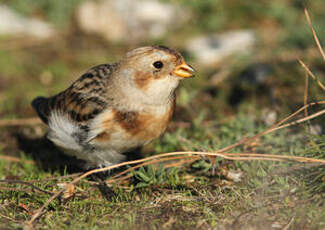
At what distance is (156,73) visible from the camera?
10.3 feet

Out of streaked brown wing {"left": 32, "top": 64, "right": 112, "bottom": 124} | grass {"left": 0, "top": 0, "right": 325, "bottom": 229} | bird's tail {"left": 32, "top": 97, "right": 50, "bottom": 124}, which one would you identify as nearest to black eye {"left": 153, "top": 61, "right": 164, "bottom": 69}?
streaked brown wing {"left": 32, "top": 64, "right": 112, "bottom": 124}

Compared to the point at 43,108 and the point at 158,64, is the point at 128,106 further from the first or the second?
the point at 43,108

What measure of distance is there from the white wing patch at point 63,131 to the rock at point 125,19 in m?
3.22

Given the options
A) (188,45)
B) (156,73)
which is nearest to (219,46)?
(188,45)

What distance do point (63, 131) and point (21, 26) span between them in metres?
3.94

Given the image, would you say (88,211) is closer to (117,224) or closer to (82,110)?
(117,224)

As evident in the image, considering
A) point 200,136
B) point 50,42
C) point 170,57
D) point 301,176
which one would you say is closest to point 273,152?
point 301,176

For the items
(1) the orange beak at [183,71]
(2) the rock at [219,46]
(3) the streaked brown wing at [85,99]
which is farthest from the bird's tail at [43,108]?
(2) the rock at [219,46]

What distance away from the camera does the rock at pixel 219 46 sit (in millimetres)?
5852

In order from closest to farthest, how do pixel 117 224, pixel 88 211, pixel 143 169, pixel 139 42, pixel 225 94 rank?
pixel 117 224, pixel 88 211, pixel 143 169, pixel 225 94, pixel 139 42

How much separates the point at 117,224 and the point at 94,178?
84cm

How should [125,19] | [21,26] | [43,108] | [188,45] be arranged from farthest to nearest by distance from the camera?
[21,26], [125,19], [188,45], [43,108]

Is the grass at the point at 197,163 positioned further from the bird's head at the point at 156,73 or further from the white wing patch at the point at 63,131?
the bird's head at the point at 156,73

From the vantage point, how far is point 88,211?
2.95m
